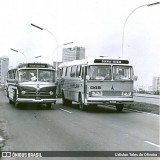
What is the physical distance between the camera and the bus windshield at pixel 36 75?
906 inches

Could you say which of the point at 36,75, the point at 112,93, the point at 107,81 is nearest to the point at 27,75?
the point at 36,75

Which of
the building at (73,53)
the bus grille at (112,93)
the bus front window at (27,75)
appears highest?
the building at (73,53)

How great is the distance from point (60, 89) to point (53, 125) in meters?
14.6

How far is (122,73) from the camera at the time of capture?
2167 centimetres

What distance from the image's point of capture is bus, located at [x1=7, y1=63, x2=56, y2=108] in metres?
22.5

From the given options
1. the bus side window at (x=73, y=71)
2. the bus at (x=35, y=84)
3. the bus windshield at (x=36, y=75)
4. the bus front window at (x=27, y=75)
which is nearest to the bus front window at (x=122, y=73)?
the bus at (x=35, y=84)

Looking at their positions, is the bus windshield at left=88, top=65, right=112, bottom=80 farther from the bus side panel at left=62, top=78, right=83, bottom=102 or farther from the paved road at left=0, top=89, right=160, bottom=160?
the paved road at left=0, top=89, right=160, bottom=160

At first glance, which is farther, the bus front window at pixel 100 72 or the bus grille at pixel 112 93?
the bus front window at pixel 100 72

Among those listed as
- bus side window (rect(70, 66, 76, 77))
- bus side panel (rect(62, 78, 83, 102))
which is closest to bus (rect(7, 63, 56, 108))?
bus side panel (rect(62, 78, 83, 102))

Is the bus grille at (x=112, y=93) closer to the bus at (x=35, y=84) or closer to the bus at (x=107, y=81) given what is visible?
the bus at (x=107, y=81)

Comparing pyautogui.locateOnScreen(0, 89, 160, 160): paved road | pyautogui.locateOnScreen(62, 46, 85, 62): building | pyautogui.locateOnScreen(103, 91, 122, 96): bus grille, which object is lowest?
pyautogui.locateOnScreen(0, 89, 160, 160): paved road

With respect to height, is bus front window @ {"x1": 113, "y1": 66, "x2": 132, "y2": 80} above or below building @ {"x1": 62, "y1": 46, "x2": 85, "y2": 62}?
below

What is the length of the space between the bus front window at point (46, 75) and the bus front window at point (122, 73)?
3924mm

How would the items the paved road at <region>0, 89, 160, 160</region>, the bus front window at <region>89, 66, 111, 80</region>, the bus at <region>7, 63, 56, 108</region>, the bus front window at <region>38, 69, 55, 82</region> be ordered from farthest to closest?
the bus front window at <region>38, 69, 55, 82</region>
the bus at <region>7, 63, 56, 108</region>
the bus front window at <region>89, 66, 111, 80</region>
the paved road at <region>0, 89, 160, 160</region>
